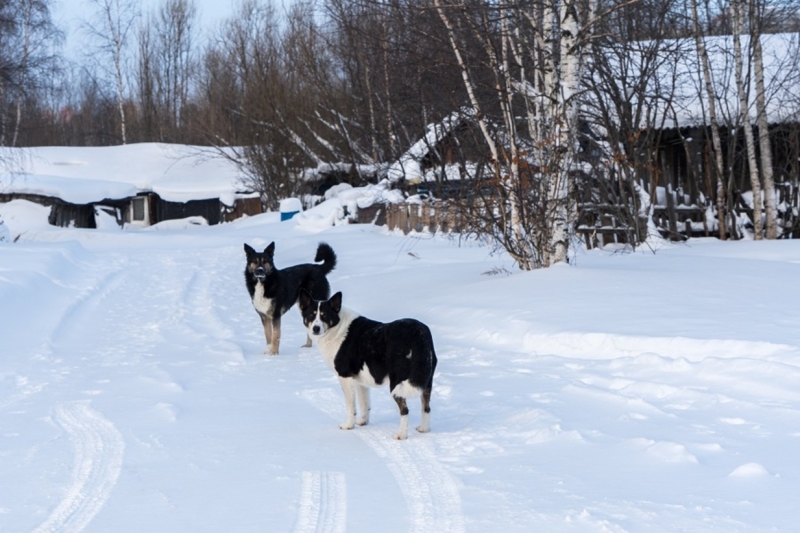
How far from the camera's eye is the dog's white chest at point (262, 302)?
10.1 meters

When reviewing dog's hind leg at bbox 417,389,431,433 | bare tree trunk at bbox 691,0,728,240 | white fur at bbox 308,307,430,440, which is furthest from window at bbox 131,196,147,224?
dog's hind leg at bbox 417,389,431,433

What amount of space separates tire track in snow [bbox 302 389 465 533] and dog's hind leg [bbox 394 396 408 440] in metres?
0.05

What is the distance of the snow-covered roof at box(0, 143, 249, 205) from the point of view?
2007 inches

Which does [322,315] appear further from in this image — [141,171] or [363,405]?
[141,171]

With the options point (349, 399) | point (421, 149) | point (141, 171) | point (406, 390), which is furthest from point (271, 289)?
point (141, 171)

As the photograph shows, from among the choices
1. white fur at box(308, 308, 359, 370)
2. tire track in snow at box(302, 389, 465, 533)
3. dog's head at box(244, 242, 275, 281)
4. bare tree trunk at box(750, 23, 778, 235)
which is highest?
bare tree trunk at box(750, 23, 778, 235)

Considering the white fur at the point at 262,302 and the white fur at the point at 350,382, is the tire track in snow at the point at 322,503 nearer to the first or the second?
the white fur at the point at 350,382

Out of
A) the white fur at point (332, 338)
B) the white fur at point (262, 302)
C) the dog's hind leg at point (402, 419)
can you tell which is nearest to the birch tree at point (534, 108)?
the white fur at point (262, 302)

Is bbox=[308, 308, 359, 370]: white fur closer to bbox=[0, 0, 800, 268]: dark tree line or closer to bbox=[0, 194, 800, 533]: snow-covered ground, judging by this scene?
bbox=[0, 194, 800, 533]: snow-covered ground

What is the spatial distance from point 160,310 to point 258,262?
3.81 m

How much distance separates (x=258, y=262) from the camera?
10242 mm

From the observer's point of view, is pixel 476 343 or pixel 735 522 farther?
pixel 476 343

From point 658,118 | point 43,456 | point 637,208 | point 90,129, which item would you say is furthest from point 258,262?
point 90,129

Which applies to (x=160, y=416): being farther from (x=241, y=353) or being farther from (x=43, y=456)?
(x=241, y=353)
